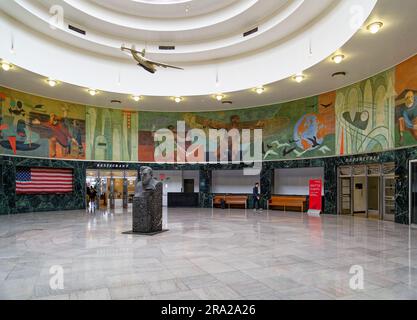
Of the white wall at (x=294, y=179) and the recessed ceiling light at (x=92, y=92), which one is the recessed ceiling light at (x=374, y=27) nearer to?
the white wall at (x=294, y=179)

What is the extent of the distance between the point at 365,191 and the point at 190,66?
1216cm

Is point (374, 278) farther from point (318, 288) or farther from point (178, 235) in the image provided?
point (178, 235)

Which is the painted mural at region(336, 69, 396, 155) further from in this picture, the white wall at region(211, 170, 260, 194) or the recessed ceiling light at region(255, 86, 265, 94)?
the white wall at region(211, 170, 260, 194)

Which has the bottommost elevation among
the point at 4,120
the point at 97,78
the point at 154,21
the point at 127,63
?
the point at 4,120

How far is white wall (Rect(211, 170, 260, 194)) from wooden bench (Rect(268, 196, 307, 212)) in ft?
Result: 6.84

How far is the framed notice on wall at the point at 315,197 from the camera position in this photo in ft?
55.9

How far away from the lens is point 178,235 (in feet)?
34.3

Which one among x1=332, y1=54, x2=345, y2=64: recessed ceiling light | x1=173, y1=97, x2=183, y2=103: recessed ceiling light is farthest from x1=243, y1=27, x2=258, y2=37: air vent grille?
x1=173, y1=97, x2=183, y2=103: recessed ceiling light

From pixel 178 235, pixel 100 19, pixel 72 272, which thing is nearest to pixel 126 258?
pixel 72 272

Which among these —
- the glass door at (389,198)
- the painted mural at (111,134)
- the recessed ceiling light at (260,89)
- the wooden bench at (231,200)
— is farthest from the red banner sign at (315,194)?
the painted mural at (111,134)

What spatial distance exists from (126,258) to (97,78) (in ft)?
43.6

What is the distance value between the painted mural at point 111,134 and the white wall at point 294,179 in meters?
9.95

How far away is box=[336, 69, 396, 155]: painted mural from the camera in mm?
14102

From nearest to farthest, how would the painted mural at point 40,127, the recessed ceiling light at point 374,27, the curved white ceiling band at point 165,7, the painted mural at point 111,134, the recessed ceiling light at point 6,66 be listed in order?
the recessed ceiling light at point 374,27, the recessed ceiling light at point 6,66, the curved white ceiling band at point 165,7, the painted mural at point 40,127, the painted mural at point 111,134
